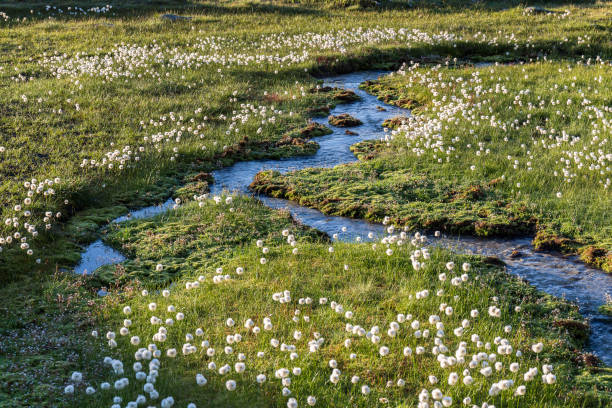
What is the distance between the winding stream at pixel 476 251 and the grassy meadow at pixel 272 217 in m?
0.35

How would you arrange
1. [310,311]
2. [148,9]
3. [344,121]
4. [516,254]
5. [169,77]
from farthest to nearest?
[148,9]
[169,77]
[344,121]
[516,254]
[310,311]

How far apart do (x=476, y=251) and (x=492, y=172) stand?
380 cm

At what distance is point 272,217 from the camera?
1196 centimetres

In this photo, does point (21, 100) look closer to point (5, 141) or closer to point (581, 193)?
point (5, 141)

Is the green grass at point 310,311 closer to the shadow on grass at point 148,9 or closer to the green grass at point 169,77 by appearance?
the green grass at point 169,77

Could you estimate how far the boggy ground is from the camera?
11.7 meters

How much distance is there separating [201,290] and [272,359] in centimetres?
232

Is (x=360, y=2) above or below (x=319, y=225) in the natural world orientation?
above

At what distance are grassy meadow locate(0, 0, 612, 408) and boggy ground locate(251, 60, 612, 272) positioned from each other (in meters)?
0.07

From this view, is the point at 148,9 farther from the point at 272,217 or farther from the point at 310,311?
the point at 310,311

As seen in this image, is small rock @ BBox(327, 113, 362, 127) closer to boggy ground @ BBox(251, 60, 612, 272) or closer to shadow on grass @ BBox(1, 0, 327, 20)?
boggy ground @ BBox(251, 60, 612, 272)

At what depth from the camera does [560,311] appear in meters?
8.82

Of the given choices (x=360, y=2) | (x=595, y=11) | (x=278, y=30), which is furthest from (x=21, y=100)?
(x=595, y=11)

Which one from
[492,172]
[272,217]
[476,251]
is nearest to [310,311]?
[272,217]
